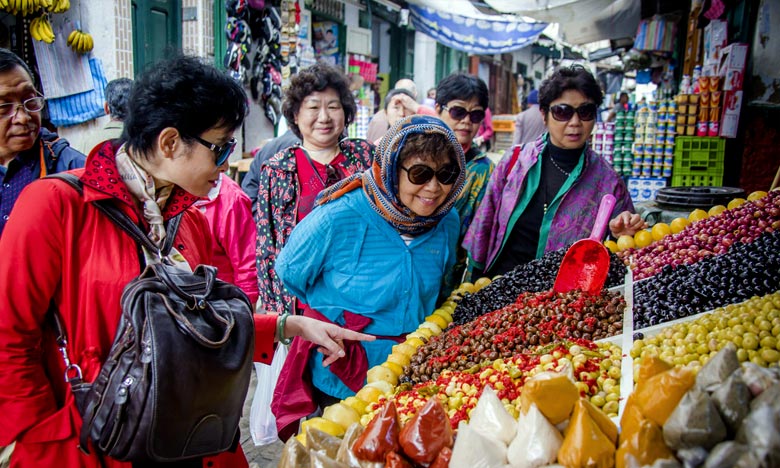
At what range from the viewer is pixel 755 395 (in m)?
1.18

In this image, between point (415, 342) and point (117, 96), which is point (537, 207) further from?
point (117, 96)

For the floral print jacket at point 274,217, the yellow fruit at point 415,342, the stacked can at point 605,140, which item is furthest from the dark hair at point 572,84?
the stacked can at point 605,140

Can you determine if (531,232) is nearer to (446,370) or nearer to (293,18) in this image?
(446,370)

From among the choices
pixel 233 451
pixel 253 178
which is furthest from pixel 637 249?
pixel 253 178

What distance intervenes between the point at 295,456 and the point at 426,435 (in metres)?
0.33

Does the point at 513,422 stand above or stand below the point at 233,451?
above

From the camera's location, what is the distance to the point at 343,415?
2.04 meters

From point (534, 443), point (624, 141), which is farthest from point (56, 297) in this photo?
point (624, 141)

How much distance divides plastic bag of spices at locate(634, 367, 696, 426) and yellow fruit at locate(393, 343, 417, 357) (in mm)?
1315

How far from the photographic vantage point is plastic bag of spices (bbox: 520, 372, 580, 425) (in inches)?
54.2

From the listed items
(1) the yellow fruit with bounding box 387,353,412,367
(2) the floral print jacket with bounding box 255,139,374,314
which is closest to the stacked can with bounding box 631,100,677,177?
(2) the floral print jacket with bounding box 255,139,374,314

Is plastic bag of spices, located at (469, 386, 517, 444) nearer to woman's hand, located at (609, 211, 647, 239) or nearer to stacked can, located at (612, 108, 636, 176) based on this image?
woman's hand, located at (609, 211, 647, 239)

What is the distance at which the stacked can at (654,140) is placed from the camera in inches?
255

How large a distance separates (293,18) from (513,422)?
8.67 m
